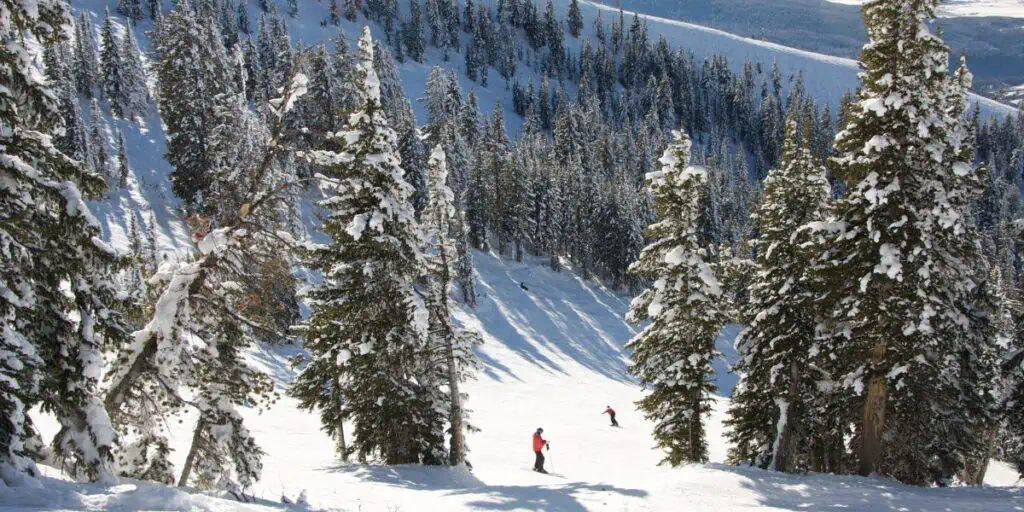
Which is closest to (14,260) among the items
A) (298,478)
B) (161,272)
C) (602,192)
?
(161,272)

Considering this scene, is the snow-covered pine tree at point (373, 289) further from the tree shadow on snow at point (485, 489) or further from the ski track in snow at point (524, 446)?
the ski track in snow at point (524, 446)

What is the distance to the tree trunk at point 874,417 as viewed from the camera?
56.6 ft

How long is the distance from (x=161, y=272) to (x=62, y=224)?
291 cm

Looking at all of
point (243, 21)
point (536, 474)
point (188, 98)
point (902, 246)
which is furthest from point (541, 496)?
point (243, 21)

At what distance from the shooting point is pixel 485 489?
637 inches

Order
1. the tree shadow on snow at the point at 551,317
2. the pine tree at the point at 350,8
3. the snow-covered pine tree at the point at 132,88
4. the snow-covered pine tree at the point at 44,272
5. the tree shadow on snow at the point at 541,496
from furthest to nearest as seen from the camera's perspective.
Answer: the pine tree at the point at 350,8
the snow-covered pine tree at the point at 132,88
the tree shadow on snow at the point at 551,317
the tree shadow on snow at the point at 541,496
the snow-covered pine tree at the point at 44,272

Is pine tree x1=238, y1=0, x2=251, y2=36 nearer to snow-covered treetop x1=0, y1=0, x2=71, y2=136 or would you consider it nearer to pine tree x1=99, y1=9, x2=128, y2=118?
pine tree x1=99, y1=9, x2=128, y2=118

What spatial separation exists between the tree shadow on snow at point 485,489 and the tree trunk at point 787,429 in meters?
6.78

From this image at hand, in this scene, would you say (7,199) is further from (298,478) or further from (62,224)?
(298,478)

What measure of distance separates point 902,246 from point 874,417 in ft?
15.4

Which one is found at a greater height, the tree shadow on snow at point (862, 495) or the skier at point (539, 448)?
the tree shadow on snow at point (862, 495)

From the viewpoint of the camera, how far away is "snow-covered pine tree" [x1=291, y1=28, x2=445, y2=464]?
18.5 m

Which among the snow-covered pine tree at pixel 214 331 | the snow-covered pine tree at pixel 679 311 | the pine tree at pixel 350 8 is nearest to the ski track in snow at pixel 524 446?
the snow-covered pine tree at pixel 214 331

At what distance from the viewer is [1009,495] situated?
15.5 meters
